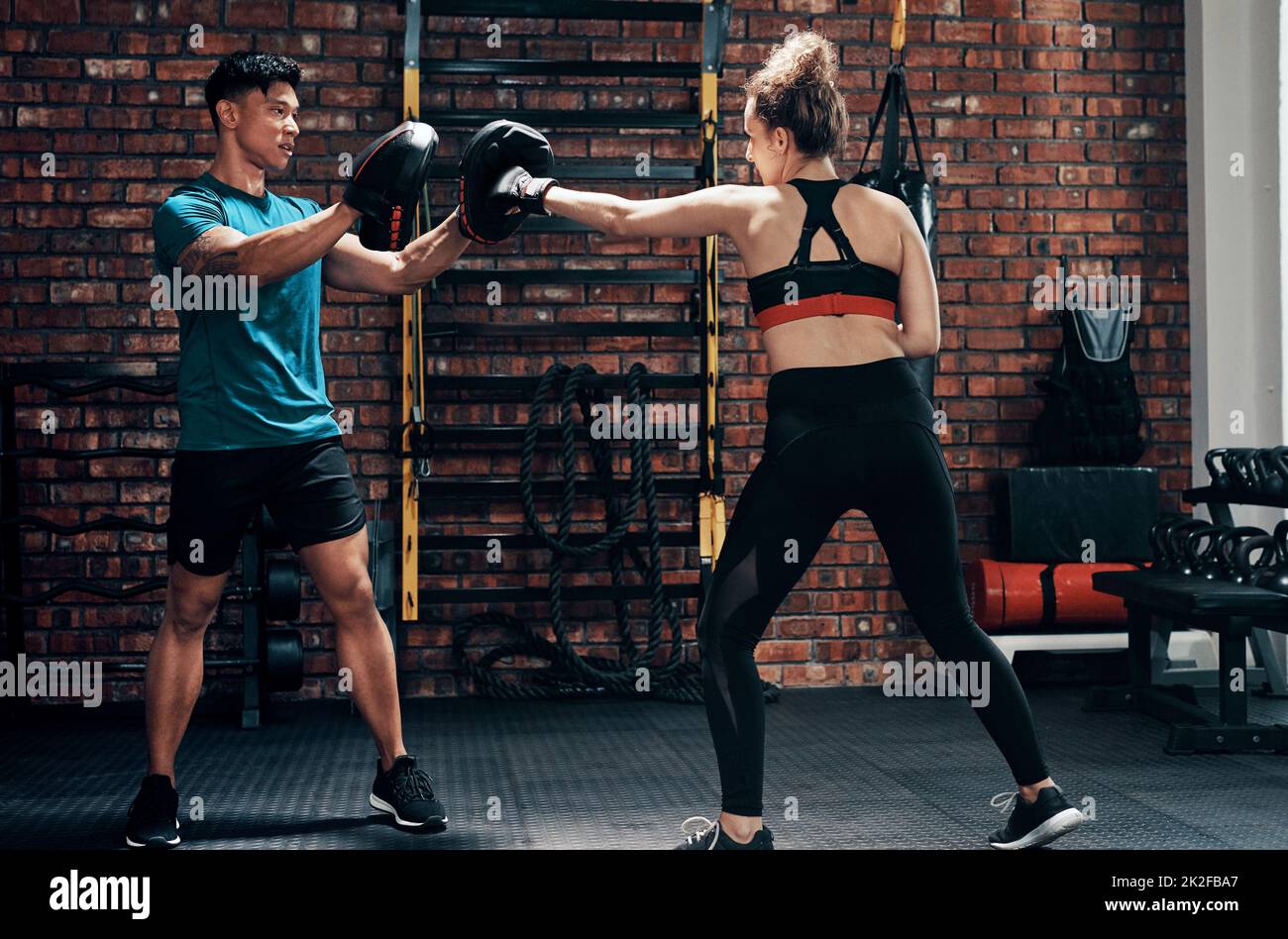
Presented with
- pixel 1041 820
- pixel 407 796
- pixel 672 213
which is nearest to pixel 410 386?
pixel 407 796

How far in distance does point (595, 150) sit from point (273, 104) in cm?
189

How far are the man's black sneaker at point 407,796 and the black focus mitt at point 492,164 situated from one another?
120 cm

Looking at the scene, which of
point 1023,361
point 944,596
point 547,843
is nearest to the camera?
point 944,596

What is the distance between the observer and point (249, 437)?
273 centimetres

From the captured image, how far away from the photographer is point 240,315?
273cm

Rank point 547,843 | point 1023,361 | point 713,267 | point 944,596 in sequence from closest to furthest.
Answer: point 944,596
point 547,843
point 713,267
point 1023,361

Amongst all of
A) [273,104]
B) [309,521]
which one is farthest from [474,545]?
[273,104]

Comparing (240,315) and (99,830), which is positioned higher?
(240,315)

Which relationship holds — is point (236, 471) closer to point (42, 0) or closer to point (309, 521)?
point (309, 521)

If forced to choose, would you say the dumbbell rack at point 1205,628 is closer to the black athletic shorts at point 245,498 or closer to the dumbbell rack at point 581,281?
the dumbbell rack at point 581,281

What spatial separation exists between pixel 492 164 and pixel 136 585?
2.19 meters

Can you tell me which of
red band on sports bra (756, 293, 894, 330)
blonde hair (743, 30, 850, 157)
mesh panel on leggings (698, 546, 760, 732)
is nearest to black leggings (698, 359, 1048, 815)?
mesh panel on leggings (698, 546, 760, 732)

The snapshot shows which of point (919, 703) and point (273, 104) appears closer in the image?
point (273, 104)

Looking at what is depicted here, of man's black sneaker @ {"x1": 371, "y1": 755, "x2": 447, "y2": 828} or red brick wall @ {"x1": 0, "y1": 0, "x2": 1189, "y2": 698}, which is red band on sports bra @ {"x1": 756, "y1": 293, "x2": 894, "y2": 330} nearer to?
man's black sneaker @ {"x1": 371, "y1": 755, "x2": 447, "y2": 828}
